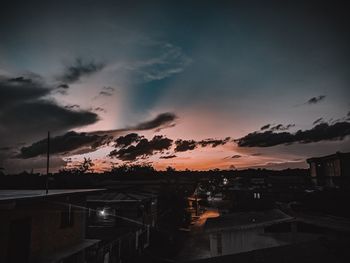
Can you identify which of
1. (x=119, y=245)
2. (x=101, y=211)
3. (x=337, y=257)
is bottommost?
(x=119, y=245)

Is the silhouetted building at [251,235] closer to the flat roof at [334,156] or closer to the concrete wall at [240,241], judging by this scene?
the concrete wall at [240,241]

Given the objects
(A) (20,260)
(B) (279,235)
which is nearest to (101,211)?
(A) (20,260)

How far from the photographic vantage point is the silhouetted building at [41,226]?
36.7ft

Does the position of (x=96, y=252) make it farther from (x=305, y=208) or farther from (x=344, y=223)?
(x=344, y=223)

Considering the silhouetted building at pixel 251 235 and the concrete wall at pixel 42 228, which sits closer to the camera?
the concrete wall at pixel 42 228

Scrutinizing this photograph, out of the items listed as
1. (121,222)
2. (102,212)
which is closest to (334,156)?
(121,222)

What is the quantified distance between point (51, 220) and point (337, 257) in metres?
13.8

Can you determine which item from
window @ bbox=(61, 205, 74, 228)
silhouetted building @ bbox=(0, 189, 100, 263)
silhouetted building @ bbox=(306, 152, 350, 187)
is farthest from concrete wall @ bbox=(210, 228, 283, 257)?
silhouetted building @ bbox=(306, 152, 350, 187)

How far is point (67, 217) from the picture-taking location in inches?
623

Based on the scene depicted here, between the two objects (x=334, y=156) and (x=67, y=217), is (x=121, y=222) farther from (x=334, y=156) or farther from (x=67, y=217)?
(x=334, y=156)

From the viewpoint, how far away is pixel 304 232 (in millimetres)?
13969

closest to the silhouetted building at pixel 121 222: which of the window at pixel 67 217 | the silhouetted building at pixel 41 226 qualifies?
the silhouetted building at pixel 41 226

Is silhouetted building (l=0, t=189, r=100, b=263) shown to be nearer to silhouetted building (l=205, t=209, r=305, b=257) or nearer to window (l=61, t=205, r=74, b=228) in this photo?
window (l=61, t=205, r=74, b=228)

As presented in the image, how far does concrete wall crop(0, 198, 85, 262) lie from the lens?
445 inches
